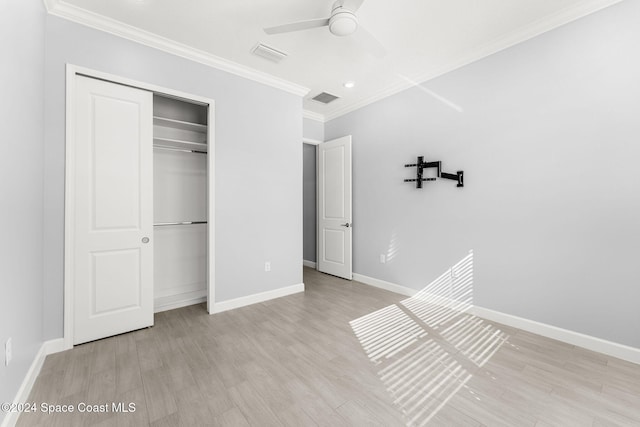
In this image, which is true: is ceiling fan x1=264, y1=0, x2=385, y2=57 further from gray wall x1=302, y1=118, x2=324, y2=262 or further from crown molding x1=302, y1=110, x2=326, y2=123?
gray wall x1=302, y1=118, x2=324, y2=262

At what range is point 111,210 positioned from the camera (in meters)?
2.54

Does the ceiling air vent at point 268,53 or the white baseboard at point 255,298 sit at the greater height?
the ceiling air vent at point 268,53

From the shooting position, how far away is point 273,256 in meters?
3.65

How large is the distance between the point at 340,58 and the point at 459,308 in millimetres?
3198

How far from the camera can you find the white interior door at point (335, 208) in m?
4.47

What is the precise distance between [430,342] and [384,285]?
1.56 metres

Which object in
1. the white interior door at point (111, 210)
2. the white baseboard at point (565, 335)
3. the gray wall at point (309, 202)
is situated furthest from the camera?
the gray wall at point (309, 202)

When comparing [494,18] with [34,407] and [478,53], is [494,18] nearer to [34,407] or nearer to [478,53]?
[478,53]

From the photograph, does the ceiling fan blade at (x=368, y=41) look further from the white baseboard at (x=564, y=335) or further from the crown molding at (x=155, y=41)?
the white baseboard at (x=564, y=335)

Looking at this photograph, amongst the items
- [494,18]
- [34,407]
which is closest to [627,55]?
[494,18]

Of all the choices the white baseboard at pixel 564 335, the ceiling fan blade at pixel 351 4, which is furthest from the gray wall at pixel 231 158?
the white baseboard at pixel 564 335

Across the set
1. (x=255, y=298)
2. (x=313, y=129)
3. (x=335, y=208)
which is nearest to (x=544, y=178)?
(x=335, y=208)

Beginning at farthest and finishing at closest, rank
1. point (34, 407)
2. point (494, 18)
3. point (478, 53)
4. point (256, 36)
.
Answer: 1. point (478, 53)
2. point (256, 36)
3. point (494, 18)
4. point (34, 407)

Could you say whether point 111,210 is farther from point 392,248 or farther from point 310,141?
point 392,248
